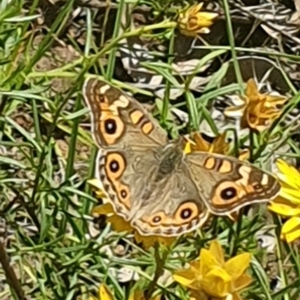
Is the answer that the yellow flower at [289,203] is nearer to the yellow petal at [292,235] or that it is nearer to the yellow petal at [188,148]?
the yellow petal at [292,235]

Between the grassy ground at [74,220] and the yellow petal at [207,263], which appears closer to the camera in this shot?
the yellow petal at [207,263]

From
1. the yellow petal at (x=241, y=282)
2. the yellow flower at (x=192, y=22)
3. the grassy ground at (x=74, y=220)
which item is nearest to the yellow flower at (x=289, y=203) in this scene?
the grassy ground at (x=74, y=220)

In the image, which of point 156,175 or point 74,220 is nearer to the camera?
point 156,175

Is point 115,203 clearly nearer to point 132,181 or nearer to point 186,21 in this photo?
point 132,181

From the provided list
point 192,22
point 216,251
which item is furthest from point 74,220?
point 216,251

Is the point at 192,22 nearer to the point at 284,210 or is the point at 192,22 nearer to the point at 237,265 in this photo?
the point at 284,210

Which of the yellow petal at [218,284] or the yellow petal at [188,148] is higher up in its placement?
the yellow petal at [188,148]
